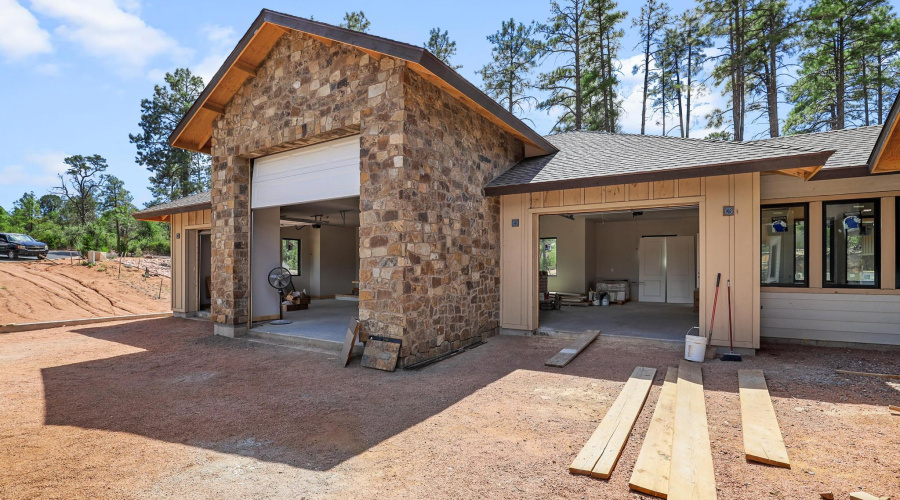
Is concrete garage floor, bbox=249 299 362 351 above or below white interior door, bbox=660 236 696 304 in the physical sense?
below

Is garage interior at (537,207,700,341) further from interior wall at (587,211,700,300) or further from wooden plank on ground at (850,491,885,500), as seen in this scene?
wooden plank on ground at (850,491,885,500)

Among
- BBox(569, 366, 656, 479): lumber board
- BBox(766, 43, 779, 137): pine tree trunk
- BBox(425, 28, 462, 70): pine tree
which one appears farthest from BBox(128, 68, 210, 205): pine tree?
BBox(569, 366, 656, 479): lumber board

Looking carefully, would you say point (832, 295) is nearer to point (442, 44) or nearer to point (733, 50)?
point (733, 50)

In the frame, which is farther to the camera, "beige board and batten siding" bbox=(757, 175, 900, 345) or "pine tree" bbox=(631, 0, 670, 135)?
"pine tree" bbox=(631, 0, 670, 135)

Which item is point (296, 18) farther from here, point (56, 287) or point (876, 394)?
point (56, 287)

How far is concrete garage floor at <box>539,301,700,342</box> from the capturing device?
24.3ft

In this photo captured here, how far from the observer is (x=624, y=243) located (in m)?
12.8

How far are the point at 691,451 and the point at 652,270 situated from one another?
10.2 metres

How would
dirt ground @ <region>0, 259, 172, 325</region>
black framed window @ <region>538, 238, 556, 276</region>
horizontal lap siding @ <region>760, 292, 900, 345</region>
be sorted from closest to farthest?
horizontal lap siding @ <region>760, 292, 900, 345</region> < dirt ground @ <region>0, 259, 172, 325</region> < black framed window @ <region>538, 238, 556, 276</region>

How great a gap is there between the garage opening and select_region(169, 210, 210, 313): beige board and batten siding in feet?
7.24

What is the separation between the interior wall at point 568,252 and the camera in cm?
1232

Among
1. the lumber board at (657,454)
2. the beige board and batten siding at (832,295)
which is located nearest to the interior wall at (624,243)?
the beige board and batten siding at (832,295)

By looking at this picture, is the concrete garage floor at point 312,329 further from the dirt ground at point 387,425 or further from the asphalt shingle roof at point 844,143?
the asphalt shingle roof at point 844,143

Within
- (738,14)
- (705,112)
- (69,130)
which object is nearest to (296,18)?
(738,14)
